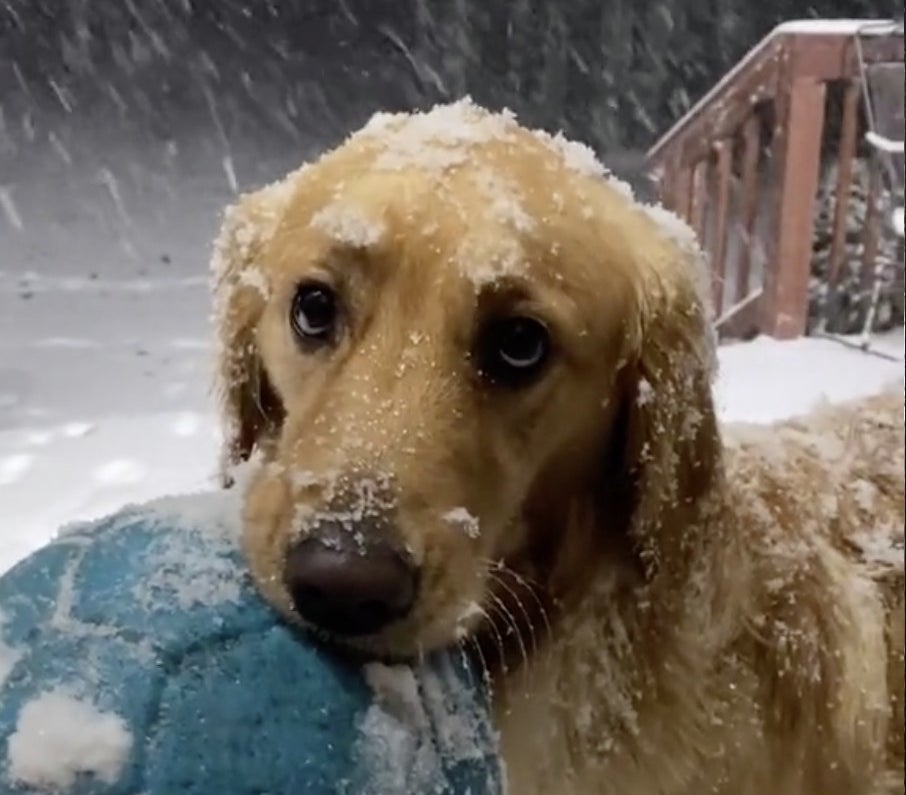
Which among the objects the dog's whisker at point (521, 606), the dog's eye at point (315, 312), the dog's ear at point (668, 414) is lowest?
the dog's whisker at point (521, 606)

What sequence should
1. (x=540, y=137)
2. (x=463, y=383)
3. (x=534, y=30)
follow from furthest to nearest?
(x=534, y=30), (x=540, y=137), (x=463, y=383)

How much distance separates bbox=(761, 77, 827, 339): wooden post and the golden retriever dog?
20cm

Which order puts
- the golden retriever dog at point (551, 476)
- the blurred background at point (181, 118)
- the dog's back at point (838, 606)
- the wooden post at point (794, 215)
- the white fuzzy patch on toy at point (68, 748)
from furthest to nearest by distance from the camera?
the wooden post at point (794, 215) → the blurred background at point (181, 118) → the dog's back at point (838, 606) → the golden retriever dog at point (551, 476) → the white fuzzy patch on toy at point (68, 748)

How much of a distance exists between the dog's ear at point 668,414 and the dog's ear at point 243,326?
21 centimetres

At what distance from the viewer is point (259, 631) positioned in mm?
587

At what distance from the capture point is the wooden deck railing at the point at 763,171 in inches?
43.5

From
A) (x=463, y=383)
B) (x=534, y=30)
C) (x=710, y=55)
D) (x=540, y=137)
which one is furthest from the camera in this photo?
(x=710, y=55)

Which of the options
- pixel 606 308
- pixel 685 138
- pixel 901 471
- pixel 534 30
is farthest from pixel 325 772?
pixel 685 138

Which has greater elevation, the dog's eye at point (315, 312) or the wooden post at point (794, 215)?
the dog's eye at point (315, 312)

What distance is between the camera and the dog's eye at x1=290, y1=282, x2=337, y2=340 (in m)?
0.75

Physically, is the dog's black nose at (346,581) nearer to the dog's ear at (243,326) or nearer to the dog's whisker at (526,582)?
the dog's whisker at (526,582)

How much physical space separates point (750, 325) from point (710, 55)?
228 millimetres

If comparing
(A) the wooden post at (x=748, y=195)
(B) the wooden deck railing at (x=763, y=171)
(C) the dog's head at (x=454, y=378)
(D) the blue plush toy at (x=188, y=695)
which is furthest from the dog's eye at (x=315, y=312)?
(A) the wooden post at (x=748, y=195)

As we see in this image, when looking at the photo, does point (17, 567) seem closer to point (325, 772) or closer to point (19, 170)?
point (325, 772)
